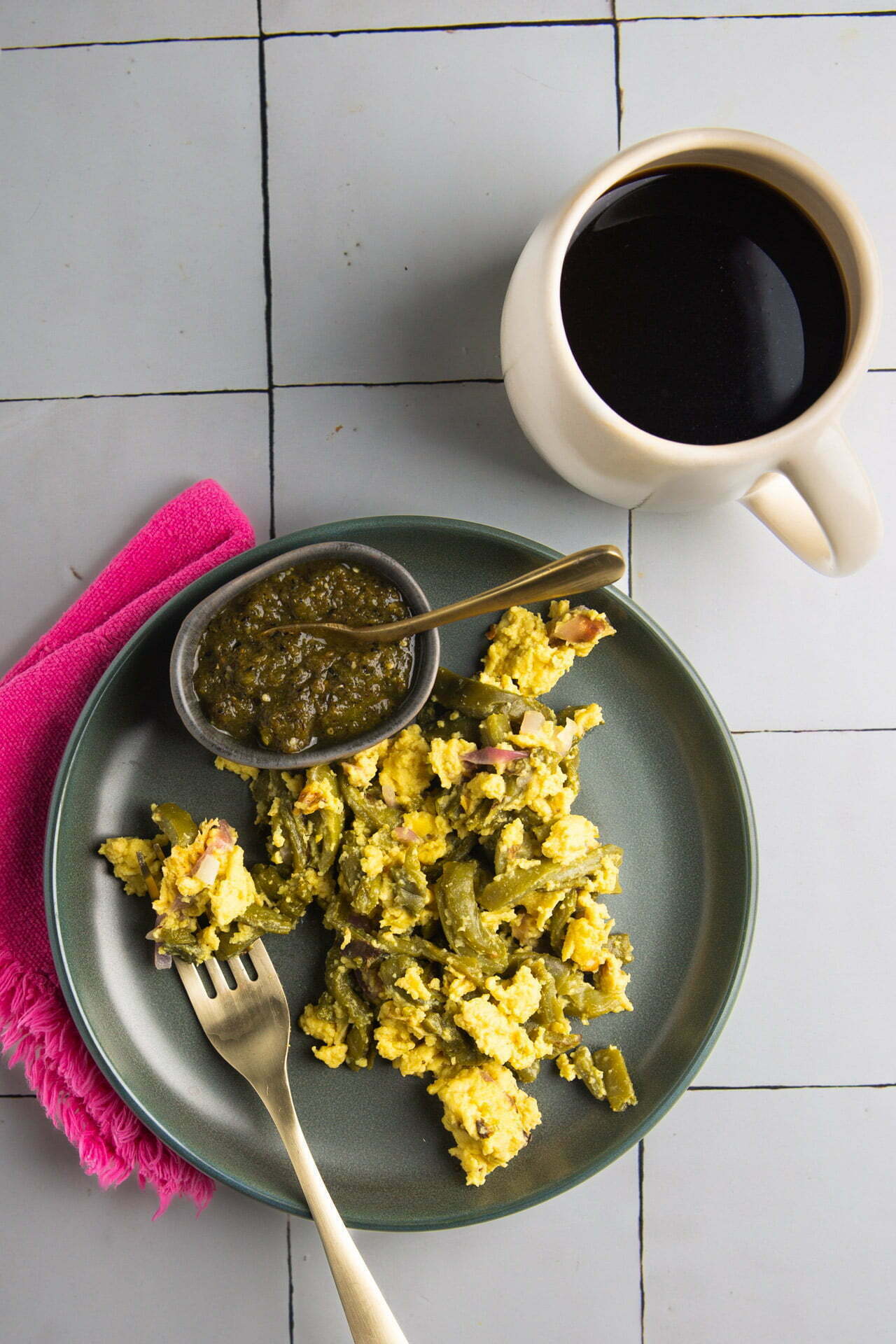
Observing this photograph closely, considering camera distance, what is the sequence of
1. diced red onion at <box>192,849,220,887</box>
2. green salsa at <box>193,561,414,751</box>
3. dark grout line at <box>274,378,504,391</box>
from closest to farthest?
1. green salsa at <box>193,561,414,751</box>
2. diced red onion at <box>192,849,220,887</box>
3. dark grout line at <box>274,378,504,391</box>

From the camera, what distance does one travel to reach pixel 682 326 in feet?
3.35

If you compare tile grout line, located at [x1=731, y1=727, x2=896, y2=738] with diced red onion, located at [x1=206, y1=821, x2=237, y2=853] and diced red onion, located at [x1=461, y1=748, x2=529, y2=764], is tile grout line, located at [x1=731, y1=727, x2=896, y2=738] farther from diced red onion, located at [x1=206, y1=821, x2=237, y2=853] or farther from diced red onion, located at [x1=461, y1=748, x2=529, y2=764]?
diced red onion, located at [x1=206, y1=821, x2=237, y2=853]

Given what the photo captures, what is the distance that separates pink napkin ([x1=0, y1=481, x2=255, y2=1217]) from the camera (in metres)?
1.24

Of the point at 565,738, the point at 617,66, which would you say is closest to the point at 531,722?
the point at 565,738

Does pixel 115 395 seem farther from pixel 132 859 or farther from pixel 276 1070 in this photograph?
pixel 276 1070

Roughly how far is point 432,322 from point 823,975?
108 cm

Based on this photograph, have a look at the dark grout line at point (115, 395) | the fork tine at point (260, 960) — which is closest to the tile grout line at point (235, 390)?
the dark grout line at point (115, 395)

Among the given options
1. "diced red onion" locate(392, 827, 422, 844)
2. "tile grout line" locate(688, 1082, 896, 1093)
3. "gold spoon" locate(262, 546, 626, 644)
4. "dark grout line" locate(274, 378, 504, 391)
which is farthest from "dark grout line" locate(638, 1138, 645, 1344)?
"dark grout line" locate(274, 378, 504, 391)

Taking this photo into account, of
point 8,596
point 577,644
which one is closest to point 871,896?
point 577,644

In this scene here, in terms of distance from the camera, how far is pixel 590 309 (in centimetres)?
102

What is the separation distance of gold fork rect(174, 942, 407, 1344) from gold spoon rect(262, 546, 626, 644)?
0.44m

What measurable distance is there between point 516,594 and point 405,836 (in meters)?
0.36

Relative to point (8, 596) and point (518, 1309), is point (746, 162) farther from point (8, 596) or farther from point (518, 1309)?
point (518, 1309)

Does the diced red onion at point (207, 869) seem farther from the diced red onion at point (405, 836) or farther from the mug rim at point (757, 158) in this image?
the mug rim at point (757, 158)
